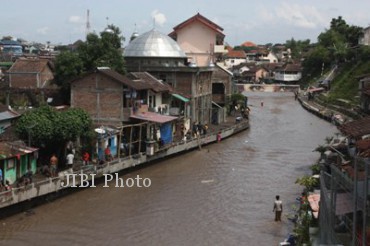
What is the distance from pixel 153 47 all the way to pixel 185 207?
2339 cm

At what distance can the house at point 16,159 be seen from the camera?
2011 cm

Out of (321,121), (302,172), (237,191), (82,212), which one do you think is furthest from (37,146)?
(321,121)

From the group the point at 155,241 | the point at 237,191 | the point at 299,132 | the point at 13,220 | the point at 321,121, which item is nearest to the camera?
the point at 155,241

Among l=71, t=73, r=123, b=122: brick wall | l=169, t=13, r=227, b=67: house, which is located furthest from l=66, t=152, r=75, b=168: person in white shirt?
l=169, t=13, r=227, b=67: house

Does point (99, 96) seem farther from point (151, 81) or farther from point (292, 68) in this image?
point (292, 68)

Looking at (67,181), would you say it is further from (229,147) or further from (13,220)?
(229,147)

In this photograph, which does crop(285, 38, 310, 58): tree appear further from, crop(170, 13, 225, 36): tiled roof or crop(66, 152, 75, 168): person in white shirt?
crop(66, 152, 75, 168): person in white shirt

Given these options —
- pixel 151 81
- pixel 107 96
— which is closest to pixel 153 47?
pixel 151 81

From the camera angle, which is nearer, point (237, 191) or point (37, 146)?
point (37, 146)

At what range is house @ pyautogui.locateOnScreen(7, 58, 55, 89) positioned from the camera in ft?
134

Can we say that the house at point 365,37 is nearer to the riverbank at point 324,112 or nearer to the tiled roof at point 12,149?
the riverbank at point 324,112

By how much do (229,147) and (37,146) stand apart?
16458 millimetres

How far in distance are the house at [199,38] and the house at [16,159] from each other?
38.5 m

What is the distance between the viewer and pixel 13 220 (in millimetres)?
19062
